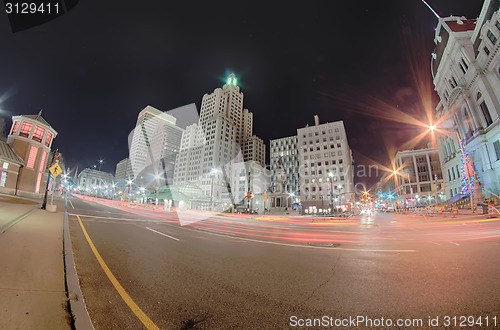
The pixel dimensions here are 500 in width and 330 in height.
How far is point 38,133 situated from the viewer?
1518 inches

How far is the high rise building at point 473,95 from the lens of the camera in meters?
32.1

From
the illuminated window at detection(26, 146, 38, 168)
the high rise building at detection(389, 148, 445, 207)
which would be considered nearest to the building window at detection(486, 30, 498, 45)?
the high rise building at detection(389, 148, 445, 207)

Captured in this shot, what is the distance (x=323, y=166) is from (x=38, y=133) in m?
78.6

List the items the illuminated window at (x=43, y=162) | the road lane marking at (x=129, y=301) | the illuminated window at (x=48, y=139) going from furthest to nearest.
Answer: the illuminated window at (x=48, y=139) → the illuminated window at (x=43, y=162) → the road lane marking at (x=129, y=301)

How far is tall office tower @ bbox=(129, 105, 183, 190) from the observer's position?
451 ft

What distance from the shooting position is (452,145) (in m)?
47.3

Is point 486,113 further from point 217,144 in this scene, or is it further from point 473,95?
point 217,144

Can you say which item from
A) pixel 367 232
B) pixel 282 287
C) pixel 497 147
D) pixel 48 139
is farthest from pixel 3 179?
pixel 497 147

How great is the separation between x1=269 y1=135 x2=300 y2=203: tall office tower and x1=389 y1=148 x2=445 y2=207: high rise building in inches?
1763

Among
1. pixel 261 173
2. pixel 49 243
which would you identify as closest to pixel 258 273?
pixel 49 243

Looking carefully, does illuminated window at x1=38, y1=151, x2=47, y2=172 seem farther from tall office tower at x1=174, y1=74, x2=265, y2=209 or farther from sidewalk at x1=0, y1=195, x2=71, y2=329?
tall office tower at x1=174, y1=74, x2=265, y2=209

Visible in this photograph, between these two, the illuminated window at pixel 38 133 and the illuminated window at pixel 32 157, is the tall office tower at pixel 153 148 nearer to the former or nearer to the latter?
the illuminated window at pixel 38 133

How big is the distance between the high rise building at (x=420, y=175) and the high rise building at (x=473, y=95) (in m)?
37.1

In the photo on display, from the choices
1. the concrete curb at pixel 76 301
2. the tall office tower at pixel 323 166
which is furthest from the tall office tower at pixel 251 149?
the concrete curb at pixel 76 301
